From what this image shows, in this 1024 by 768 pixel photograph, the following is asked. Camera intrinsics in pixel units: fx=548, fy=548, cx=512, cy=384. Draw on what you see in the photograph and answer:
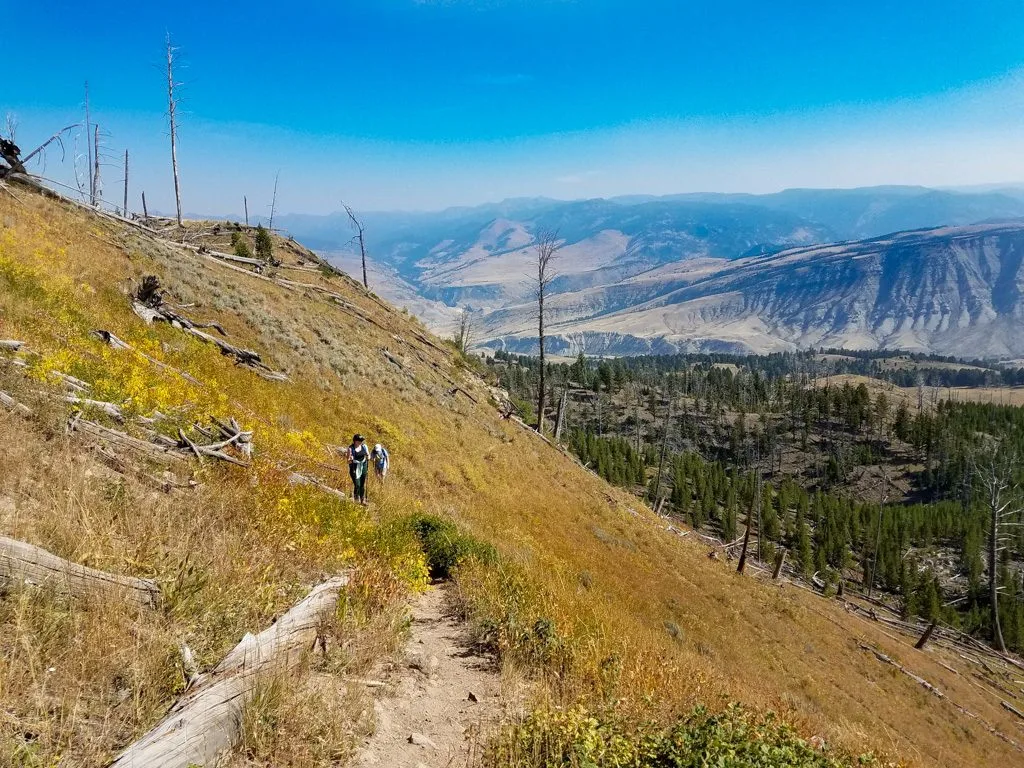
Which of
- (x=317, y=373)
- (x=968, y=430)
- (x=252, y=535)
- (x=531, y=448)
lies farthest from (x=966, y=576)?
(x=252, y=535)

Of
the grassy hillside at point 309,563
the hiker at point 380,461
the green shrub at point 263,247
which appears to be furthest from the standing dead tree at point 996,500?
the green shrub at point 263,247

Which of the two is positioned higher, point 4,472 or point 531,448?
point 4,472

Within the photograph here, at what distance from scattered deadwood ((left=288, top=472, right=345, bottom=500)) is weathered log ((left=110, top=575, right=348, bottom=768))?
5.18m

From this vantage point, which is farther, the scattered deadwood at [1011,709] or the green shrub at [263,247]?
the green shrub at [263,247]

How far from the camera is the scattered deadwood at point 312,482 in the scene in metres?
10.0

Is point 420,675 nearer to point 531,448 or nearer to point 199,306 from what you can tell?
point 199,306

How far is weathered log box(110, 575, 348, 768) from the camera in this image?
3.33m

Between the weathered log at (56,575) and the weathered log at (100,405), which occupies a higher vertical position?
the weathered log at (100,405)

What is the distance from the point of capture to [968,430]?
12750 cm

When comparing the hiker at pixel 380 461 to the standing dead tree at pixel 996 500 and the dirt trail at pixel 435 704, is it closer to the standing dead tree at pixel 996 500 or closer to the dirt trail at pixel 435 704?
the dirt trail at pixel 435 704

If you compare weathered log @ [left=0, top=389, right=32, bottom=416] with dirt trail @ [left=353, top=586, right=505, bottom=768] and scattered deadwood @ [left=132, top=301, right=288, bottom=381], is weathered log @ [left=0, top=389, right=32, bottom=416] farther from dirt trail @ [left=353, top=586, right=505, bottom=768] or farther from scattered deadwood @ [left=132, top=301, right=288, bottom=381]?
scattered deadwood @ [left=132, top=301, right=288, bottom=381]

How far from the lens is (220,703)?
3805mm

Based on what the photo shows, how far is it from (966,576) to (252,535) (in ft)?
350

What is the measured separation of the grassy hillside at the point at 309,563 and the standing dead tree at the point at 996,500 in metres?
36.5
